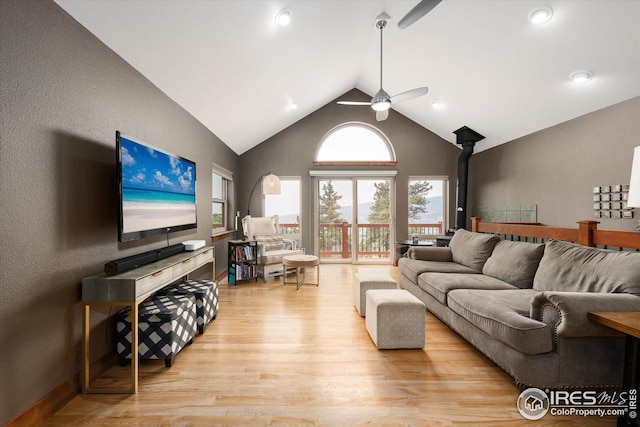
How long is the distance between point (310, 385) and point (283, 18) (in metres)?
3.20

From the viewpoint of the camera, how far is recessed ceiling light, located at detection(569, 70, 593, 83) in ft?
10.5

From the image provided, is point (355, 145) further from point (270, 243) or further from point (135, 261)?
point (135, 261)

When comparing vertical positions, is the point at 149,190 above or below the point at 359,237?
above

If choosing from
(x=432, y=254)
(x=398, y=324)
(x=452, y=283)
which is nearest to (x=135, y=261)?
(x=398, y=324)

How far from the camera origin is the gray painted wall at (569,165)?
328 centimetres

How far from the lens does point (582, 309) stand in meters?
1.74

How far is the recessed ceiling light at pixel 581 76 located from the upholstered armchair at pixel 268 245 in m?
4.28

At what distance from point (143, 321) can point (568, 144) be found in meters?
5.21

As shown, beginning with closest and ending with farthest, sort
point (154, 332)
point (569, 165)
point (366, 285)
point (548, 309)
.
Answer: point (548, 309) < point (154, 332) < point (366, 285) < point (569, 165)

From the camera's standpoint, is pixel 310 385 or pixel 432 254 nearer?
pixel 310 385

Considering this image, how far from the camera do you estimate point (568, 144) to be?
396cm

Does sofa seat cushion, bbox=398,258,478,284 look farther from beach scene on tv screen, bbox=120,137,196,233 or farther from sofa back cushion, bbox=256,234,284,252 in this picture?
beach scene on tv screen, bbox=120,137,196,233

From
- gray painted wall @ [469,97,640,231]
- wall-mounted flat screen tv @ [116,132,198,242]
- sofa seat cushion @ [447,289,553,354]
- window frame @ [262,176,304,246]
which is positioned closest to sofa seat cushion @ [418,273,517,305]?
sofa seat cushion @ [447,289,553,354]

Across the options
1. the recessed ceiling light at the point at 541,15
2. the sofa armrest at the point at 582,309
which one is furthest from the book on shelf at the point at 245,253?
the recessed ceiling light at the point at 541,15
